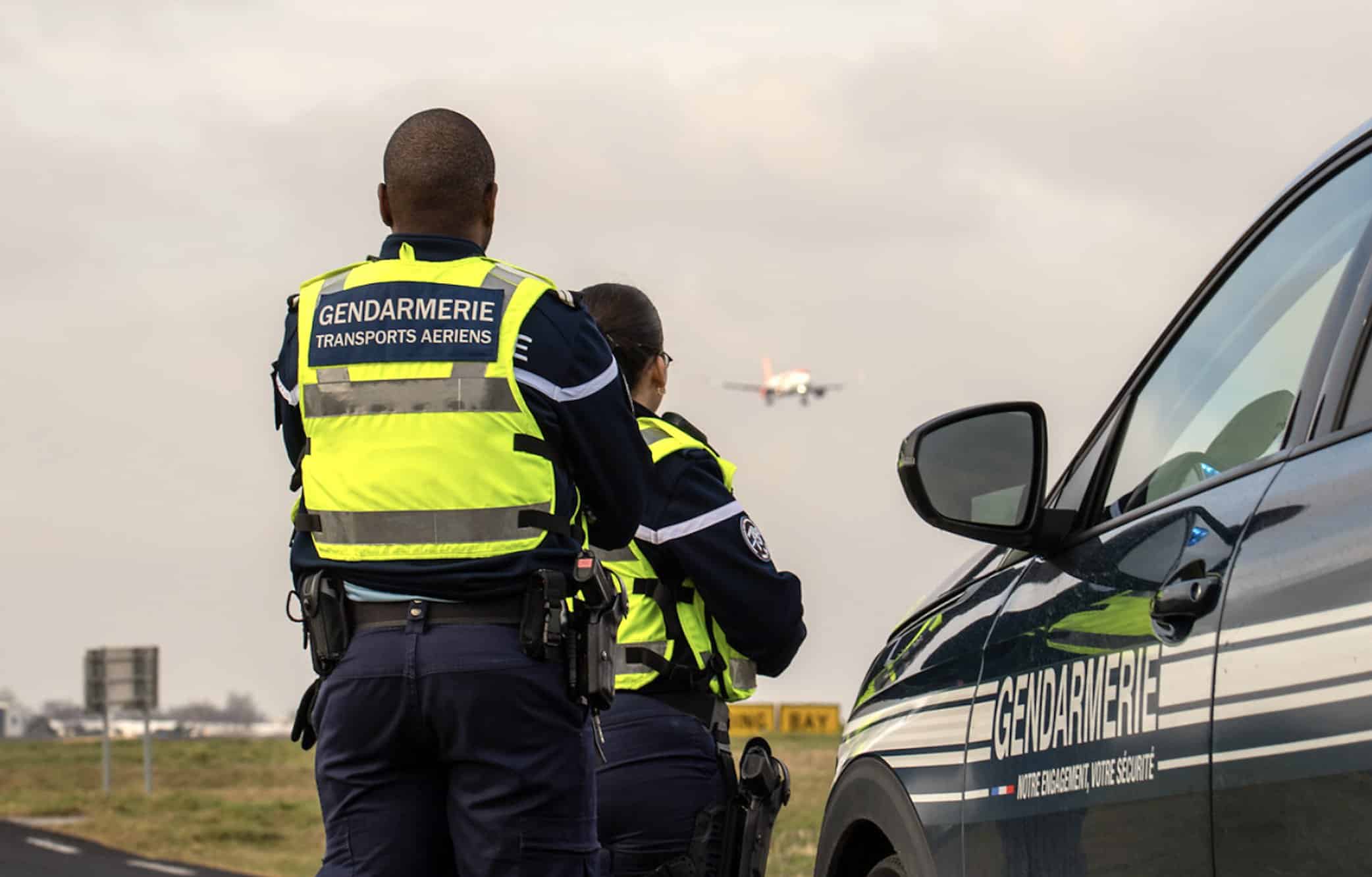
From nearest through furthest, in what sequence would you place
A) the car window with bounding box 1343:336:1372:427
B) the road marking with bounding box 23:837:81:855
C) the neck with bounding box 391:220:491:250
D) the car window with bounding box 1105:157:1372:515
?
1. the car window with bounding box 1343:336:1372:427
2. the car window with bounding box 1105:157:1372:515
3. the neck with bounding box 391:220:491:250
4. the road marking with bounding box 23:837:81:855

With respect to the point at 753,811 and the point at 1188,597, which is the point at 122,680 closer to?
the point at 753,811

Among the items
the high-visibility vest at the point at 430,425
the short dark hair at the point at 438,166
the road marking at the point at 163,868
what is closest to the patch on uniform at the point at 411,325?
the high-visibility vest at the point at 430,425

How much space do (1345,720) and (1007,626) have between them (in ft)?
3.97

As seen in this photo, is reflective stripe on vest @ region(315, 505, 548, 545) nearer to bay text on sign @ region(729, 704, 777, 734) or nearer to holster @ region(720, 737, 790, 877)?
holster @ region(720, 737, 790, 877)

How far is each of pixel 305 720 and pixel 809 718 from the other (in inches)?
2668

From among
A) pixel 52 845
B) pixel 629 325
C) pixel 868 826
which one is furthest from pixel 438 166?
pixel 52 845

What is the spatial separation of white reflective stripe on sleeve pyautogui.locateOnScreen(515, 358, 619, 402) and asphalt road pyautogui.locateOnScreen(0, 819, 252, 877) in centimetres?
1189

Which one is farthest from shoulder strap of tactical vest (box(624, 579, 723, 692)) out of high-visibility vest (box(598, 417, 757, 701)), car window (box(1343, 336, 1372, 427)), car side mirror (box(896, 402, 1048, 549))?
car window (box(1343, 336, 1372, 427))

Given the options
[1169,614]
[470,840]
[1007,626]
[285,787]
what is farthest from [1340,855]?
[285,787]

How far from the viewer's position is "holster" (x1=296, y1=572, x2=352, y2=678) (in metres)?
3.54

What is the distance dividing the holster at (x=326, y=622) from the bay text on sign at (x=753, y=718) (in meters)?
55.6

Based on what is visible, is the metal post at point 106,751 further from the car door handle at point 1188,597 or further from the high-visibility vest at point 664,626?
the car door handle at point 1188,597

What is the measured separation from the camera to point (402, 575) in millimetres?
3500

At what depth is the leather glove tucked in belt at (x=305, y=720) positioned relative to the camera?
12.3 feet
